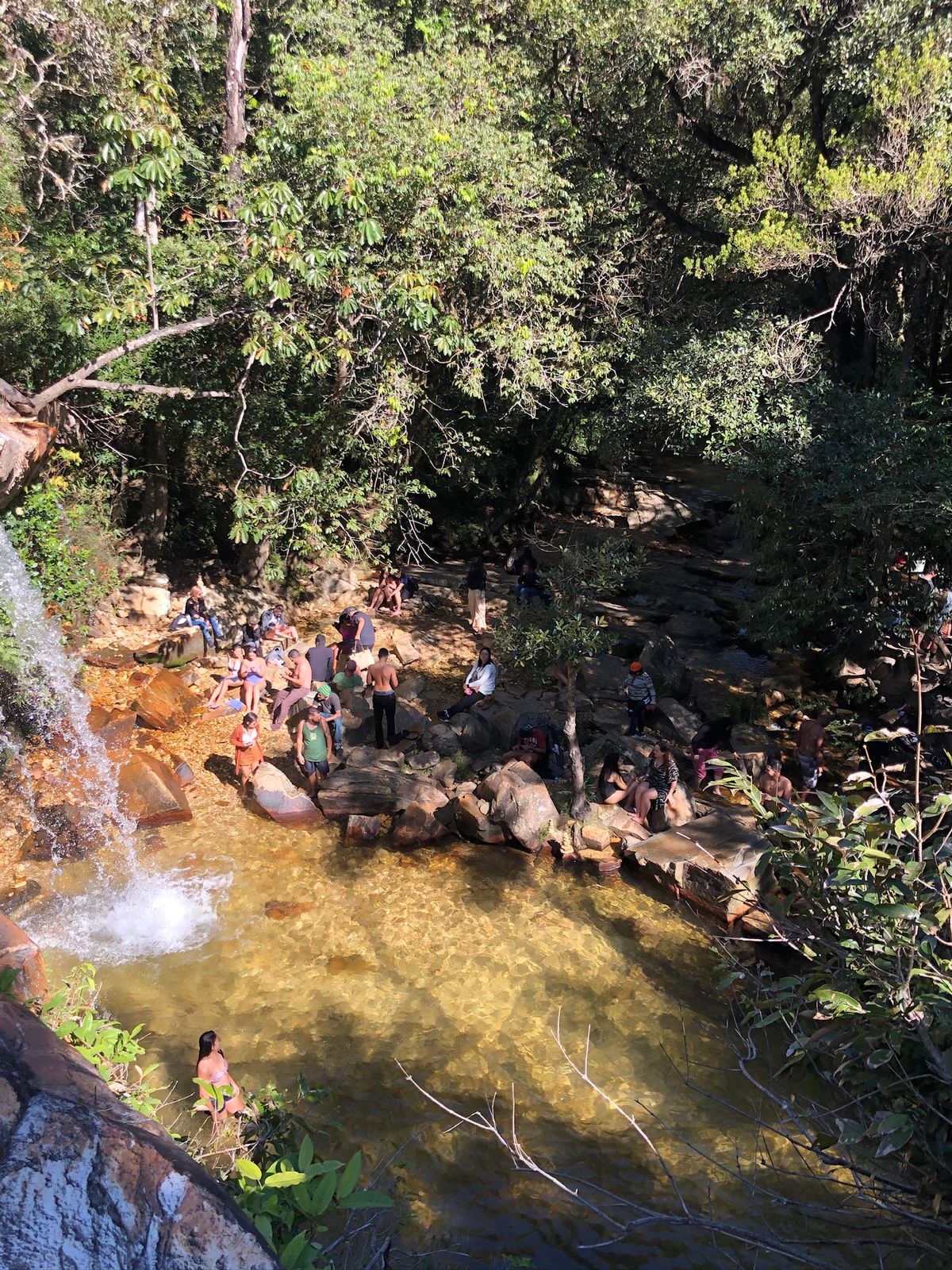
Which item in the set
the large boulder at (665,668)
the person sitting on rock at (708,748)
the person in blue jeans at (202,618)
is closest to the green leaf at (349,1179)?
the person sitting on rock at (708,748)

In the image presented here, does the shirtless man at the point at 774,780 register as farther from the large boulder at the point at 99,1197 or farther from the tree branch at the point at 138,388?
the tree branch at the point at 138,388

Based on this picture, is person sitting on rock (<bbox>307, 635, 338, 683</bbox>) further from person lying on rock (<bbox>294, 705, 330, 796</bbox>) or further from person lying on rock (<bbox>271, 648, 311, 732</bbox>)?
person lying on rock (<bbox>294, 705, 330, 796</bbox>)

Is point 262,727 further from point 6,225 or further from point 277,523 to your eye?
point 6,225

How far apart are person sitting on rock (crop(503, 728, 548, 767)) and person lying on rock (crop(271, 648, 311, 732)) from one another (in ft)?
9.36

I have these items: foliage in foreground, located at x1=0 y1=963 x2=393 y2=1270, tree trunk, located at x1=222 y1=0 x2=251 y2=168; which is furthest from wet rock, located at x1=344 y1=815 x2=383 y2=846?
tree trunk, located at x1=222 y1=0 x2=251 y2=168

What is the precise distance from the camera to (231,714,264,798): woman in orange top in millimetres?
10383

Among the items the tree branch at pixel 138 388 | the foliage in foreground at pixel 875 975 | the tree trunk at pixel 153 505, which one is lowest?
the tree trunk at pixel 153 505

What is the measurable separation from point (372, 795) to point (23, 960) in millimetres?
4340

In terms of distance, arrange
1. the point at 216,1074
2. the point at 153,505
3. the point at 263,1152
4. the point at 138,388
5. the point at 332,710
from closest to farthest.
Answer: the point at 263,1152
the point at 216,1074
the point at 138,388
the point at 332,710
the point at 153,505

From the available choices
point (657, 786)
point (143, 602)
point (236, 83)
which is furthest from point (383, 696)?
point (236, 83)

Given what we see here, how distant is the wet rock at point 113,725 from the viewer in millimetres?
10984

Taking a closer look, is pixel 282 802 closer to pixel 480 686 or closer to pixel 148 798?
pixel 148 798

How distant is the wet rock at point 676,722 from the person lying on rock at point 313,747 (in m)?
4.72

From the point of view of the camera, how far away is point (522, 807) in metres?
9.75
